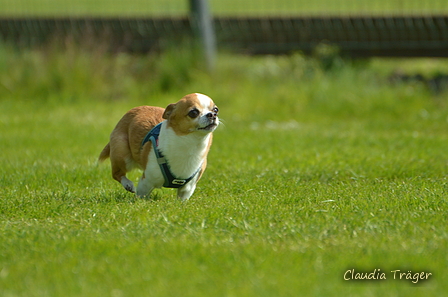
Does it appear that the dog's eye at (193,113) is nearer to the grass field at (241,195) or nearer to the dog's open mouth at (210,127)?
the dog's open mouth at (210,127)

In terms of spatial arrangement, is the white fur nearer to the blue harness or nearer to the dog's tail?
the blue harness

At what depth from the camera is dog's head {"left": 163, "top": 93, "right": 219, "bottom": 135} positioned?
518cm

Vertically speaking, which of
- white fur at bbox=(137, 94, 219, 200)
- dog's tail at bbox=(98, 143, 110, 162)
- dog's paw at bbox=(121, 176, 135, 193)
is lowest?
dog's paw at bbox=(121, 176, 135, 193)

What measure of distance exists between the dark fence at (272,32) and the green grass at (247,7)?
Result: 18.9 inches

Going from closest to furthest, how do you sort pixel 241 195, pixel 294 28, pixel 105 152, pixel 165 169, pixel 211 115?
pixel 211 115 < pixel 165 169 < pixel 241 195 < pixel 105 152 < pixel 294 28

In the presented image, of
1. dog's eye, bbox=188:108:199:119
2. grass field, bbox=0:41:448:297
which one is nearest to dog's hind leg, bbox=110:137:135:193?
grass field, bbox=0:41:448:297

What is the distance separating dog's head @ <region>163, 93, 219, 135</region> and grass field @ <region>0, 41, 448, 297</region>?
2.12 ft

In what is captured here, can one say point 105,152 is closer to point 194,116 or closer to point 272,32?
point 194,116

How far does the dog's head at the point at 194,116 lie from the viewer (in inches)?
204

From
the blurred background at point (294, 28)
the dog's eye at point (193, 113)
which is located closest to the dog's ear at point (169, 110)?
the dog's eye at point (193, 113)

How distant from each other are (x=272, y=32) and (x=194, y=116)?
906cm

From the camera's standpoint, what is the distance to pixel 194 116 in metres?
5.26

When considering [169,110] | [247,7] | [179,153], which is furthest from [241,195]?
[247,7]

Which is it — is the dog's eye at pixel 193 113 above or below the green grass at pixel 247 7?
above
